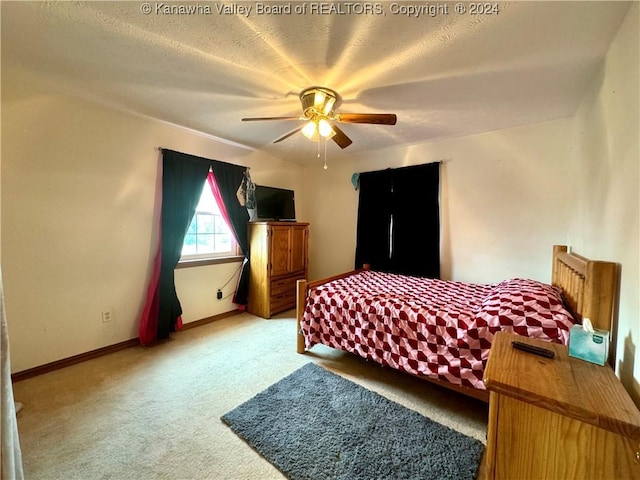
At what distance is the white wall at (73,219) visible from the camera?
80.4 inches

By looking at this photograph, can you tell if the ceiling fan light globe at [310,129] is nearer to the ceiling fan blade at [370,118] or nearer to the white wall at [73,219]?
the ceiling fan blade at [370,118]

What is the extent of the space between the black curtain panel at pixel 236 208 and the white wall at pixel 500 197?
80.6 inches

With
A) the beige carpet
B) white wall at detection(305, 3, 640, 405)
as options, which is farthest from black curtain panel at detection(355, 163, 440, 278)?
the beige carpet

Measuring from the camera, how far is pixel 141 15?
1353 millimetres

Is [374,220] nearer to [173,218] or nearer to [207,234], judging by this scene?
[207,234]

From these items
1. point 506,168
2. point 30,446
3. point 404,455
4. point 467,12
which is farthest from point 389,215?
point 30,446

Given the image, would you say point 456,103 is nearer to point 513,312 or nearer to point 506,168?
point 506,168

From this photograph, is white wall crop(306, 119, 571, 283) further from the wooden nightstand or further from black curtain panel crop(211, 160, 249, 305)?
the wooden nightstand

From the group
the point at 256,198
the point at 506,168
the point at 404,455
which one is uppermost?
the point at 506,168

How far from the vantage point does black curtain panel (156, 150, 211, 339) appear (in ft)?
9.07

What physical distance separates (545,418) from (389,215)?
293 cm

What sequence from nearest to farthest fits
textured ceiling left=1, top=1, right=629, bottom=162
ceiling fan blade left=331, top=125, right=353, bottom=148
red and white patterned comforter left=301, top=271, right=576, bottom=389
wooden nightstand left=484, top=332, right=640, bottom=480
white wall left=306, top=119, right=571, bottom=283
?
wooden nightstand left=484, top=332, right=640, bottom=480, textured ceiling left=1, top=1, right=629, bottom=162, red and white patterned comforter left=301, top=271, right=576, bottom=389, ceiling fan blade left=331, top=125, right=353, bottom=148, white wall left=306, top=119, right=571, bottom=283

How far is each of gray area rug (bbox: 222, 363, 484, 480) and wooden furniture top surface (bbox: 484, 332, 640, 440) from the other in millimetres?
774

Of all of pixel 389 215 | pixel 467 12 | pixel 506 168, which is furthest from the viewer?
pixel 389 215
